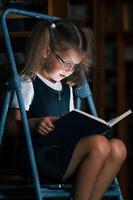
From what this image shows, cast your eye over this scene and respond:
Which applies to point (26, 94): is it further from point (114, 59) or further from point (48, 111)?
point (114, 59)

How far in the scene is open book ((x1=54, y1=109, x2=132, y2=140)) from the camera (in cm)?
148

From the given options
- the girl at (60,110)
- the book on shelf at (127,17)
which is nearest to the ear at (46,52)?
the girl at (60,110)

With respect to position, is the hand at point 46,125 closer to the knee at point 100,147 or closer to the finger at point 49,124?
the finger at point 49,124

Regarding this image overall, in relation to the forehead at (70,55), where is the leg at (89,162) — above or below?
below

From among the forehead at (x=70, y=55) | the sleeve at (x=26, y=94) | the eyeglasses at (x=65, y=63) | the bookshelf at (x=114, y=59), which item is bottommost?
the bookshelf at (x=114, y=59)

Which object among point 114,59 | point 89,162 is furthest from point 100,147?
point 114,59

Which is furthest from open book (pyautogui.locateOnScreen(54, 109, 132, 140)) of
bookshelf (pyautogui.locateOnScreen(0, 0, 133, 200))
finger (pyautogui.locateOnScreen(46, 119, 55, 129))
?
bookshelf (pyautogui.locateOnScreen(0, 0, 133, 200))

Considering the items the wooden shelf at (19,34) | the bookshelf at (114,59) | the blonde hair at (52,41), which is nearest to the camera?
the blonde hair at (52,41)

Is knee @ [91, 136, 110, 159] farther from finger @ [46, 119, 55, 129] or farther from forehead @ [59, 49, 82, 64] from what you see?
forehead @ [59, 49, 82, 64]

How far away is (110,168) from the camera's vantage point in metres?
1.60

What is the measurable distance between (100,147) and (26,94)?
326mm

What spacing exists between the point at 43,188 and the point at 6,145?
2.13 feet

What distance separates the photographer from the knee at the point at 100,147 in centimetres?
154

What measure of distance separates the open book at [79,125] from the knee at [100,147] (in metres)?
0.04
